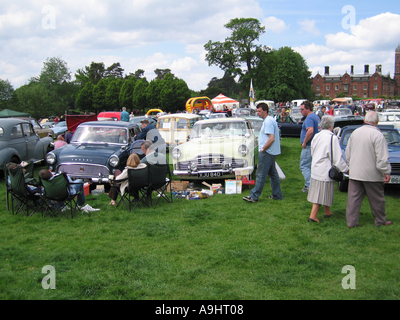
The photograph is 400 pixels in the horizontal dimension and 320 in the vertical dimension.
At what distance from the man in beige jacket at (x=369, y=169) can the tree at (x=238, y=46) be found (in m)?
60.9

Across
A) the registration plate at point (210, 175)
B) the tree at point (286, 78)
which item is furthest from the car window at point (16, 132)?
the tree at point (286, 78)

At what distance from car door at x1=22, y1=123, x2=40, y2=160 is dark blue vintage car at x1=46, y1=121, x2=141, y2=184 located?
95.4 inches

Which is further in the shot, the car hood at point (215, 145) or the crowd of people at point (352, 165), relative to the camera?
the car hood at point (215, 145)

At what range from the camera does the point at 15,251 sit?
16.7 ft

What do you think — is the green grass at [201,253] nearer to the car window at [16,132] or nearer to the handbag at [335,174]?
the handbag at [335,174]

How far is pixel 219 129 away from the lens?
1047 centimetres

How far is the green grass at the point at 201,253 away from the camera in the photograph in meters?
3.84

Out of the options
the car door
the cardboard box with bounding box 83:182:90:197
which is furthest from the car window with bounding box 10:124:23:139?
the cardboard box with bounding box 83:182:90:197

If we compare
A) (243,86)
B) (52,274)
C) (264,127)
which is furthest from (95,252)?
(243,86)

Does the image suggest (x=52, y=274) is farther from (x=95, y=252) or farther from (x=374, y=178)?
(x=374, y=178)

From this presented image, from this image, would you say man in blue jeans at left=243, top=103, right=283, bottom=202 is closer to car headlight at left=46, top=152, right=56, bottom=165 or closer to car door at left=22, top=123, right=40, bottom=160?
car headlight at left=46, top=152, right=56, bottom=165

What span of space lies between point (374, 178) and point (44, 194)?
19.3ft

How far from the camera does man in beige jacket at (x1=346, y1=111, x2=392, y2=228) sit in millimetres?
5469

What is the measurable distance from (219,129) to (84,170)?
157 inches
